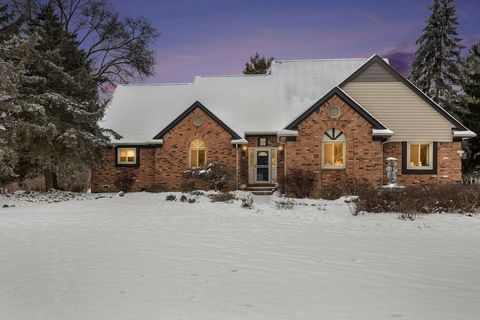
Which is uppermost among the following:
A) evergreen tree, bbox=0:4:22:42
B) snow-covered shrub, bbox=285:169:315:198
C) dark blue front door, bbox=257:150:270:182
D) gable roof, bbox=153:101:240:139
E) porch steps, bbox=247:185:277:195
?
evergreen tree, bbox=0:4:22:42

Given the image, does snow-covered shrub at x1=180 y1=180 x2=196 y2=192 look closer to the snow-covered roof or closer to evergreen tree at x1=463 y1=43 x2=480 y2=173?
the snow-covered roof

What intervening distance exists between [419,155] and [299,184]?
26.4ft

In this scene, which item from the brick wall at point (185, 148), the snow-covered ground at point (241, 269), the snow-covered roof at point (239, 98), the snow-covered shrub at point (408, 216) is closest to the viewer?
the snow-covered ground at point (241, 269)

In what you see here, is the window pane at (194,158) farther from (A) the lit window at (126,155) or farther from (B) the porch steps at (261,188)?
(A) the lit window at (126,155)

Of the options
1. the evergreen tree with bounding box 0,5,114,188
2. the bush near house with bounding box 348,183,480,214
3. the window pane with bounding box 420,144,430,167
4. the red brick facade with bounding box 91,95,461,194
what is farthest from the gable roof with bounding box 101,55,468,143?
the bush near house with bounding box 348,183,480,214

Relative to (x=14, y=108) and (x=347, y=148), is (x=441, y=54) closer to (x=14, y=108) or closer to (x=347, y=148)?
(x=347, y=148)

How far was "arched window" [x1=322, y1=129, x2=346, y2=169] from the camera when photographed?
19719 mm

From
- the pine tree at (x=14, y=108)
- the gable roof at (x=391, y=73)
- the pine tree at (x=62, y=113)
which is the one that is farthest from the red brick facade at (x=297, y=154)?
the pine tree at (x=14, y=108)

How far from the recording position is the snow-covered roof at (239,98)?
2391 cm

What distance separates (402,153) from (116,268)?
19277 mm

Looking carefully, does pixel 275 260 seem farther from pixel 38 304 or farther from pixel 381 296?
pixel 38 304

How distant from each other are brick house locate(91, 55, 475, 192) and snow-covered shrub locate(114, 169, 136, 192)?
0.19 metres

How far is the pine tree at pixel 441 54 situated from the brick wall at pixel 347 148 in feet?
60.6

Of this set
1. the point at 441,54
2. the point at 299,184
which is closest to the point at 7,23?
the point at 299,184
